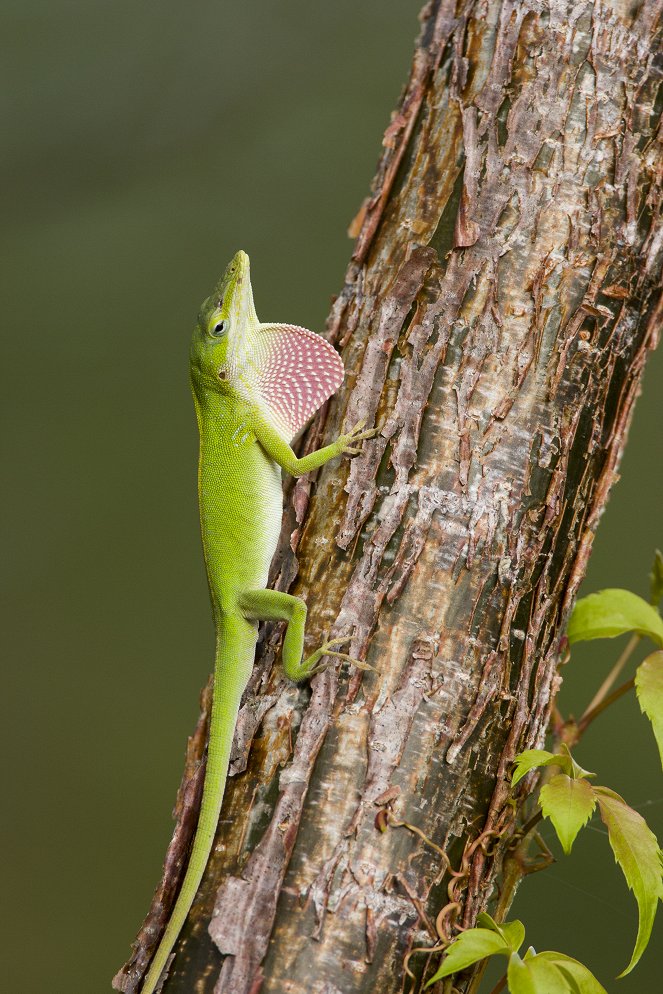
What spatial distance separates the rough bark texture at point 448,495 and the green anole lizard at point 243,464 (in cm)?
4

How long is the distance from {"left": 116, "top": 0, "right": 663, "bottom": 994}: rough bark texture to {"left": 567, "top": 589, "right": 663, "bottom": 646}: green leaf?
0.12m

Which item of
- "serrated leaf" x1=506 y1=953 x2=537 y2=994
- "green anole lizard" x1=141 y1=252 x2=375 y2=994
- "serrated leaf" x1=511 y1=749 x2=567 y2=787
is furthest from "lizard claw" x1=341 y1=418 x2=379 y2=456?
"serrated leaf" x1=506 y1=953 x2=537 y2=994

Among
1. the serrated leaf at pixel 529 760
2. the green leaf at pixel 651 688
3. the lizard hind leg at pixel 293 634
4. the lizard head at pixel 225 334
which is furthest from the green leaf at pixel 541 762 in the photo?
the lizard head at pixel 225 334

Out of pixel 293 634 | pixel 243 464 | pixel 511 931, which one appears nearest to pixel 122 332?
pixel 243 464

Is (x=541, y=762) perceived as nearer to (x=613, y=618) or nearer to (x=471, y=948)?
(x=471, y=948)

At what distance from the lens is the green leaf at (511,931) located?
3.70ft

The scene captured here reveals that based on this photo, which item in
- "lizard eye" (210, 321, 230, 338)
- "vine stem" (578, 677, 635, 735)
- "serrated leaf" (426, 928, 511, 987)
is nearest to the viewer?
"serrated leaf" (426, 928, 511, 987)

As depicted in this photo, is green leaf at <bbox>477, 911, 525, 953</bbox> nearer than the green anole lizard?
Yes

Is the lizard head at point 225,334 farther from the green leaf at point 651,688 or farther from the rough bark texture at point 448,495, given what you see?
the green leaf at point 651,688

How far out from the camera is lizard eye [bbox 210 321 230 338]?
185cm

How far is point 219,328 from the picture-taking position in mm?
1854

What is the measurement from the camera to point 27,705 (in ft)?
14.6

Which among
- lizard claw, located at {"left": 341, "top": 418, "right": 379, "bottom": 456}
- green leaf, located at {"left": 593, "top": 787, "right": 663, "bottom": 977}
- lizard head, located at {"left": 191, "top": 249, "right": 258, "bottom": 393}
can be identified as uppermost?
lizard head, located at {"left": 191, "top": 249, "right": 258, "bottom": 393}

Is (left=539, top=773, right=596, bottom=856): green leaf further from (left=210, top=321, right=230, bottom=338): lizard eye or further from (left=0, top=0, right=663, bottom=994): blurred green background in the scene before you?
(left=0, top=0, right=663, bottom=994): blurred green background
